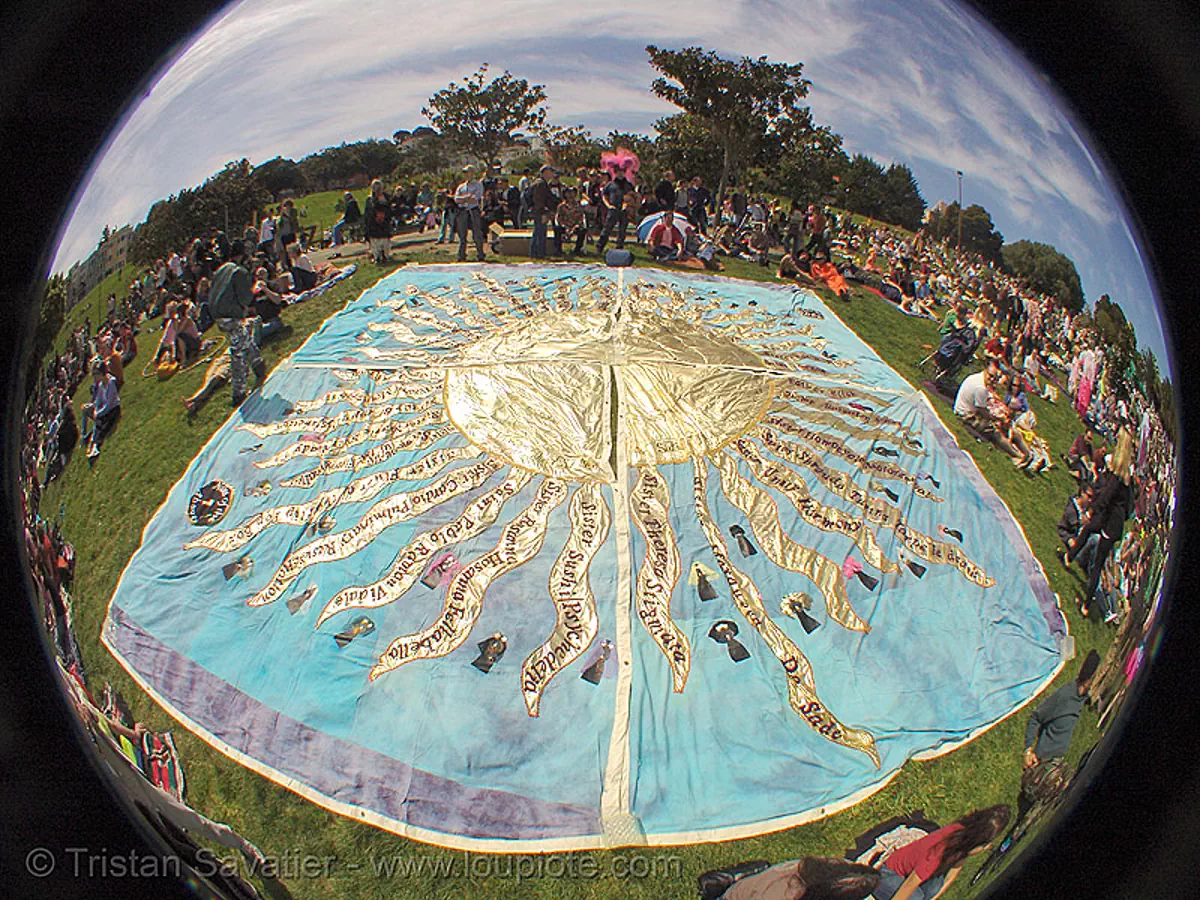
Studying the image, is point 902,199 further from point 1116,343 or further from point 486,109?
point 486,109

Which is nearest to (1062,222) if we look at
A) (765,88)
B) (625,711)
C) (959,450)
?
(959,450)

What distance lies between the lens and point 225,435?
250 inches

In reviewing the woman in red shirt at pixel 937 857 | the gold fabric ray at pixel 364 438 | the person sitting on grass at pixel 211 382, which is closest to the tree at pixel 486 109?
the gold fabric ray at pixel 364 438

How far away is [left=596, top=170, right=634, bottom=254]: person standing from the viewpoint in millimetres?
6562

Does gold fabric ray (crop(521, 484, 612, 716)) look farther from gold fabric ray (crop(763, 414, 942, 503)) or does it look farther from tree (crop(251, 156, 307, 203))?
tree (crop(251, 156, 307, 203))

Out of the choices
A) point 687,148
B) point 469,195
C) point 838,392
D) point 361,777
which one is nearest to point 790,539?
point 838,392

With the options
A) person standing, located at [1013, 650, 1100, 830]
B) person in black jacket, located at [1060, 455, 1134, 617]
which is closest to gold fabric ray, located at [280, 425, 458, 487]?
person standing, located at [1013, 650, 1100, 830]

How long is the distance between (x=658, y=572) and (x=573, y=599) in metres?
0.70

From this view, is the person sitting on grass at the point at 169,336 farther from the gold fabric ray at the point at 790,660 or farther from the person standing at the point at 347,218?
the gold fabric ray at the point at 790,660

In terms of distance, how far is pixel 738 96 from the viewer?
5.88 m

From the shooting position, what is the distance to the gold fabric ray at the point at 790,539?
5.61m

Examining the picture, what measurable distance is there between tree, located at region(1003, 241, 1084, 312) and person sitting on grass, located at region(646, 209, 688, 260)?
9.25 feet

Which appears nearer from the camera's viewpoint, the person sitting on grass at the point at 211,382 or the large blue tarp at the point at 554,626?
the large blue tarp at the point at 554,626

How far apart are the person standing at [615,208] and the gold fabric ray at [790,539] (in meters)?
2.45
